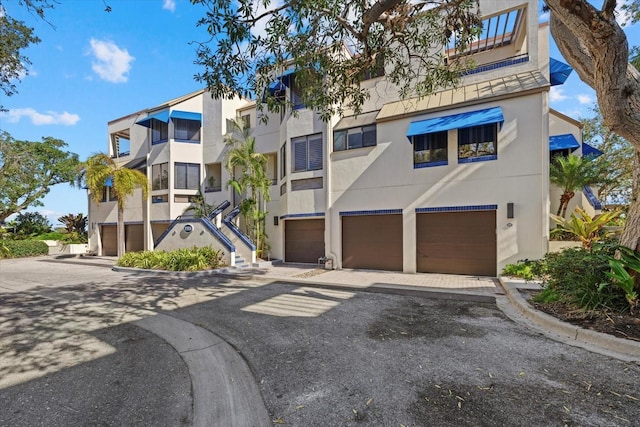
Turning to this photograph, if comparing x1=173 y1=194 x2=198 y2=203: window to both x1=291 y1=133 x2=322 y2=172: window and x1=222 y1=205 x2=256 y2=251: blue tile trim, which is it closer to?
x1=222 y1=205 x2=256 y2=251: blue tile trim

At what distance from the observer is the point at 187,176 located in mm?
19734

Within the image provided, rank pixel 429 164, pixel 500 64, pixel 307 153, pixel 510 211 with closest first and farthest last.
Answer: pixel 510 211 < pixel 500 64 < pixel 429 164 < pixel 307 153

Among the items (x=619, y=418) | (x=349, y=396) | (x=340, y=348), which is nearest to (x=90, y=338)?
(x=340, y=348)

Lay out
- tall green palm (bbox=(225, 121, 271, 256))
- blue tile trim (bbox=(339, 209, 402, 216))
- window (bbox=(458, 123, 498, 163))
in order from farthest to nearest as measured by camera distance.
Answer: tall green palm (bbox=(225, 121, 271, 256))
blue tile trim (bbox=(339, 209, 402, 216))
window (bbox=(458, 123, 498, 163))

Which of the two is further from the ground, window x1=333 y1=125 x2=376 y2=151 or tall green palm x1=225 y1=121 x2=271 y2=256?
Result: window x1=333 y1=125 x2=376 y2=151

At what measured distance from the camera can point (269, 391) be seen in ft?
11.4

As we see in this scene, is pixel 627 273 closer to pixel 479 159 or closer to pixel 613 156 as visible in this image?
pixel 479 159

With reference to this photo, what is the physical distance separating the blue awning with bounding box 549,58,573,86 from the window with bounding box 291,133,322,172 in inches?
376

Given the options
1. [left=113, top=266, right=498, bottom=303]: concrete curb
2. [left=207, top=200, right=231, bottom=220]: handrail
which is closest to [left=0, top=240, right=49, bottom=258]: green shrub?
[left=113, top=266, right=498, bottom=303]: concrete curb

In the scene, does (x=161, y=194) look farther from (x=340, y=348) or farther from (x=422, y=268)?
(x=340, y=348)

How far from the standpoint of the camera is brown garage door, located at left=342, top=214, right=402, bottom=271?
12.6 m

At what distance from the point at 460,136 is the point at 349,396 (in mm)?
10718

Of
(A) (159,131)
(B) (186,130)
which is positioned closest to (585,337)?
(B) (186,130)

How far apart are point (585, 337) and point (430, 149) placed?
8490 mm
